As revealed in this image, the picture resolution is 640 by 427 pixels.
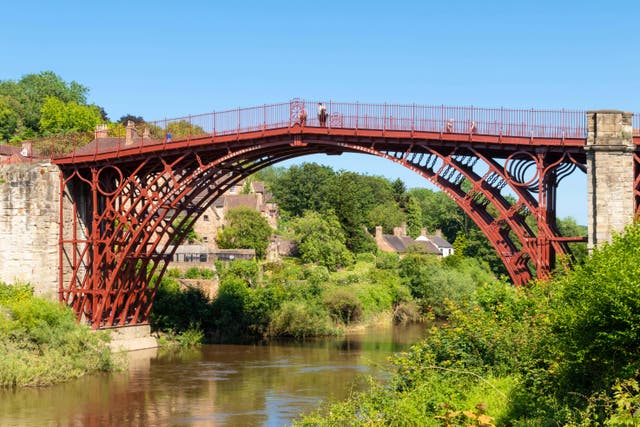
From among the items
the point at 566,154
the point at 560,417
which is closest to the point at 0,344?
the point at 566,154

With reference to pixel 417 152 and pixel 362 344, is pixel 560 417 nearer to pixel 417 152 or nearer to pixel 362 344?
pixel 417 152

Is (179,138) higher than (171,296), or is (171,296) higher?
(179,138)

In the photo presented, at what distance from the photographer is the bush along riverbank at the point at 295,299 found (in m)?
50.5

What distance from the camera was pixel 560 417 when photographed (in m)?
17.7

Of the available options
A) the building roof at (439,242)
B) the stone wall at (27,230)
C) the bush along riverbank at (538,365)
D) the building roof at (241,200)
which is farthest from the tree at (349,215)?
the bush along riverbank at (538,365)

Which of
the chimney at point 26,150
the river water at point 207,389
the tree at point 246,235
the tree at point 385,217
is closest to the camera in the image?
the river water at point 207,389

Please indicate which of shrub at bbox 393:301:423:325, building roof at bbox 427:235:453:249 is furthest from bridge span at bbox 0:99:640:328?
building roof at bbox 427:235:453:249

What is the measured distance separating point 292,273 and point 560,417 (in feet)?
136

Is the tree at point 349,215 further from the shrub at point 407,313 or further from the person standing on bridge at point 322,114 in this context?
the person standing on bridge at point 322,114

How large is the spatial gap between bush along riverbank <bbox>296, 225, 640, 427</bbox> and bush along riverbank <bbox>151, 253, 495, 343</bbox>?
23.1 m

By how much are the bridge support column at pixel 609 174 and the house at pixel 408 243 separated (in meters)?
50.0

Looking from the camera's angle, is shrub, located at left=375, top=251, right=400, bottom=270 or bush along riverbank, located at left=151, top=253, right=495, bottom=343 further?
shrub, located at left=375, top=251, right=400, bottom=270

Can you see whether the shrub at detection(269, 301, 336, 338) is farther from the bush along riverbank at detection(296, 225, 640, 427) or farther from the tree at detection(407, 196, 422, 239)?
the tree at detection(407, 196, 422, 239)

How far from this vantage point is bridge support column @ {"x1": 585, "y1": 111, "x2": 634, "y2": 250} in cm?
2964
